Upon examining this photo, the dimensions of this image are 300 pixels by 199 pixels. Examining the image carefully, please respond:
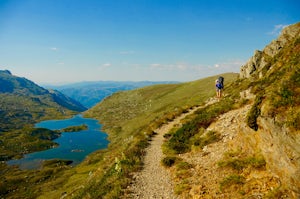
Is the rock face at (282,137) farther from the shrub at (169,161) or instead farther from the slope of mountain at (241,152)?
the shrub at (169,161)

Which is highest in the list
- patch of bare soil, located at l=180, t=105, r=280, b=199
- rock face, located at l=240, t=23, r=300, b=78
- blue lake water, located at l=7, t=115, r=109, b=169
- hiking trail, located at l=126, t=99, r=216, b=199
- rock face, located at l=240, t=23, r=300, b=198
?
rock face, located at l=240, t=23, r=300, b=78

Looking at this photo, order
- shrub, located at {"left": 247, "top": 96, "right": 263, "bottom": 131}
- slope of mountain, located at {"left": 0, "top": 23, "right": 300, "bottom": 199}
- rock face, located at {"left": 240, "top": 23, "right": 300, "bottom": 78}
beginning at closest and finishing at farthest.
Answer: slope of mountain, located at {"left": 0, "top": 23, "right": 300, "bottom": 199} < shrub, located at {"left": 247, "top": 96, "right": 263, "bottom": 131} < rock face, located at {"left": 240, "top": 23, "right": 300, "bottom": 78}

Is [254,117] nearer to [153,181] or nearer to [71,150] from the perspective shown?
[153,181]

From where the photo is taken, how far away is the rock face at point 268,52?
57.8 metres

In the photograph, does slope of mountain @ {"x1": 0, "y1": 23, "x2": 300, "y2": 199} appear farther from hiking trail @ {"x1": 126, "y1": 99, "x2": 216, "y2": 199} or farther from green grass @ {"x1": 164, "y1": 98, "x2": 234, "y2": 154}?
hiking trail @ {"x1": 126, "y1": 99, "x2": 216, "y2": 199}

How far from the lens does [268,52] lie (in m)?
60.7

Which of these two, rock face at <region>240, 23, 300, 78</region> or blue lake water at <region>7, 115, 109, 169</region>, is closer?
rock face at <region>240, 23, 300, 78</region>

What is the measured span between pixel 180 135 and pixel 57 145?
157237 mm

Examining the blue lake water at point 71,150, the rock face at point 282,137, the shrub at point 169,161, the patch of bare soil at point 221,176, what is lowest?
the blue lake water at point 71,150

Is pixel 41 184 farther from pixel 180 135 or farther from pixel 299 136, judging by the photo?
pixel 299 136

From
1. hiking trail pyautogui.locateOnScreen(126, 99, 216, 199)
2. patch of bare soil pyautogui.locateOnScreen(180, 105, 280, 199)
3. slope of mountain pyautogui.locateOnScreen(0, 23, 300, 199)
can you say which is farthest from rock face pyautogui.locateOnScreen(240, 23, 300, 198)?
hiking trail pyautogui.locateOnScreen(126, 99, 216, 199)

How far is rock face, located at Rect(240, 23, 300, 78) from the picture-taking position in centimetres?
5775

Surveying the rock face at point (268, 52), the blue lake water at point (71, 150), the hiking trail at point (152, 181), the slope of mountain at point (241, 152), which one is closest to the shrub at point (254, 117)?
the slope of mountain at point (241, 152)

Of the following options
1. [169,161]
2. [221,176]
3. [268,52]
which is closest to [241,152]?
[221,176]
